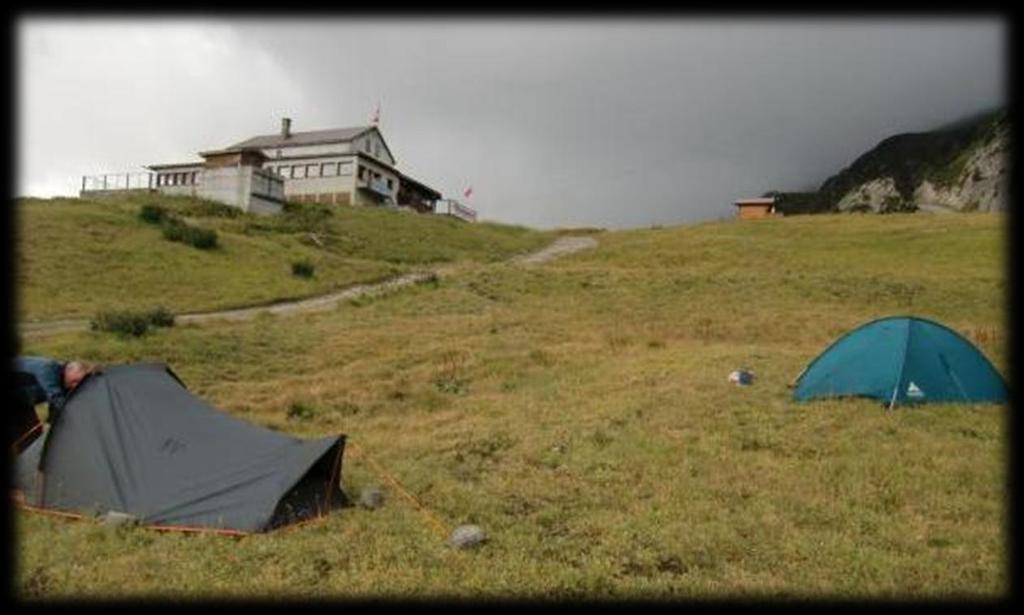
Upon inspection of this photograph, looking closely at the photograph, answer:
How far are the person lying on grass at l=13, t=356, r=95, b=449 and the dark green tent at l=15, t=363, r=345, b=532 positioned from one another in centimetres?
19

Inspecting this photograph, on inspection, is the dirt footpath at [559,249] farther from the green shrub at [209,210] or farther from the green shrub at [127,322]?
the green shrub at [127,322]

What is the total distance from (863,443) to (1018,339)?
8.30m

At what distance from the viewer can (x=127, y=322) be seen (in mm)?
26141

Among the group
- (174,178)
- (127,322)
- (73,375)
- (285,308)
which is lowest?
(73,375)

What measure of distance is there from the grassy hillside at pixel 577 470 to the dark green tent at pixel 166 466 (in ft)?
1.46

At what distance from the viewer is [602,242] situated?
79000 mm

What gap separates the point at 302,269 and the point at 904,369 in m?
32.7

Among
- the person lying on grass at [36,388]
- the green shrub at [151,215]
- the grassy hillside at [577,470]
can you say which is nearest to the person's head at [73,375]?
the person lying on grass at [36,388]

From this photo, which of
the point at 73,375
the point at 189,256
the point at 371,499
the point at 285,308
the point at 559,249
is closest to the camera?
the point at 371,499

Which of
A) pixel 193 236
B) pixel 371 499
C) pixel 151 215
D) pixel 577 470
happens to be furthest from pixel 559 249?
pixel 371 499

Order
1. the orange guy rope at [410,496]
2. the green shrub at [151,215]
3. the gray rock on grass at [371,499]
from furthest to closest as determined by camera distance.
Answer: the green shrub at [151,215] → the gray rock on grass at [371,499] → the orange guy rope at [410,496]

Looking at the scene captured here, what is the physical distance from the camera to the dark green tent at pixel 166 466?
10.7 meters

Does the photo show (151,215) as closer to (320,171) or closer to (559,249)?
(559,249)

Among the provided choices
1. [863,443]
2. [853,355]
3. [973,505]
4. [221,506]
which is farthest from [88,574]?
[853,355]
